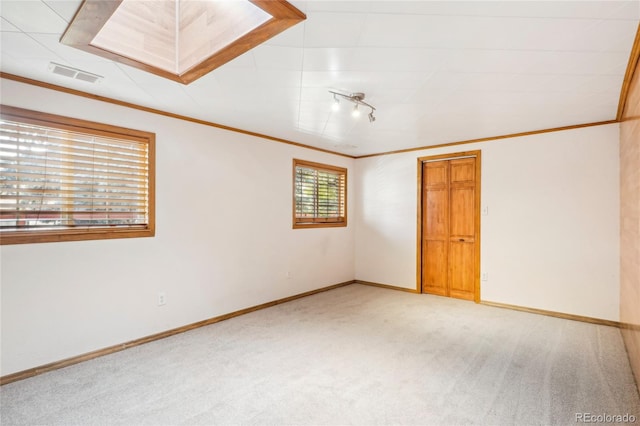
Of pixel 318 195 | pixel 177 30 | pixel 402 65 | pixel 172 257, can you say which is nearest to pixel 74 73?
pixel 177 30

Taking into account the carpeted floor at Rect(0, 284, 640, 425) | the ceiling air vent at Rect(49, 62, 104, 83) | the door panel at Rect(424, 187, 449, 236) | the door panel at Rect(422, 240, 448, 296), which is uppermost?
the ceiling air vent at Rect(49, 62, 104, 83)

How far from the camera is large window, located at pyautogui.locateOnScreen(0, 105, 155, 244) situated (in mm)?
2571

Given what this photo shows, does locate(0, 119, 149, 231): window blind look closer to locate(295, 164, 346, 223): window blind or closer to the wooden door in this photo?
locate(295, 164, 346, 223): window blind

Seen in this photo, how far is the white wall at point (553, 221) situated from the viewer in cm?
381

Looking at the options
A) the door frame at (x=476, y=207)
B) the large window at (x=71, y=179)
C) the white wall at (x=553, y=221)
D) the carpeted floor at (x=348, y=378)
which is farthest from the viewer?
the door frame at (x=476, y=207)

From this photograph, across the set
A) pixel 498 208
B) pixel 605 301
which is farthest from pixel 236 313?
pixel 605 301

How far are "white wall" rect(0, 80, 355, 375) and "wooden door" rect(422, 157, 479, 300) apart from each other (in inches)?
74.3

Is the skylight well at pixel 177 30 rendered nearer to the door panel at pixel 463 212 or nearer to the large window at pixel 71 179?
the large window at pixel 71 179

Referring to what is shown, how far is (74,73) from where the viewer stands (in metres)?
2.53

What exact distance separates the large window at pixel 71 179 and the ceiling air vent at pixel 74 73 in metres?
0.44

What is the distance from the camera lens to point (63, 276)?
9.17 feet

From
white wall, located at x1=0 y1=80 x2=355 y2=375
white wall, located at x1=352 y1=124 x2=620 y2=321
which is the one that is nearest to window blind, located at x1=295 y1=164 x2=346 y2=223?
white wall, located at x1=0 y1=80 x2=355 y2=375

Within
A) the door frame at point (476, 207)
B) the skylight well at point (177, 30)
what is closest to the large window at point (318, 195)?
the door frame at point (476, 207)

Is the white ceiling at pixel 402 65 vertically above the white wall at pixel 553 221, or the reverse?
the white ceiling at pixel 402 65
